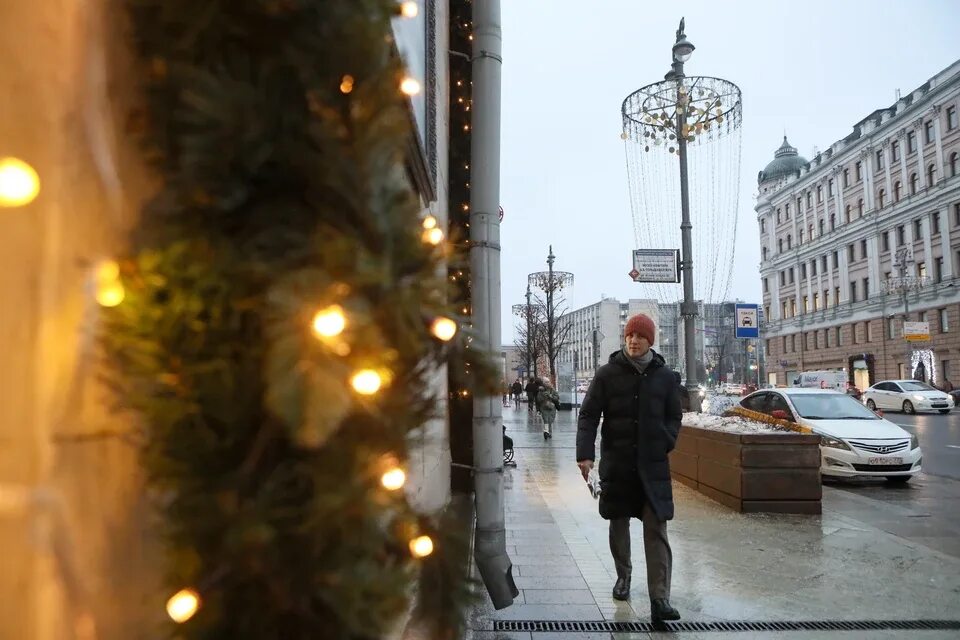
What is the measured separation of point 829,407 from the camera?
37.8ft

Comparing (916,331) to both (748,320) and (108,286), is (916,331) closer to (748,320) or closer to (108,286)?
(748,320)

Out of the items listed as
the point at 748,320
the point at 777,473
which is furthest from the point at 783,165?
the point at 777,473

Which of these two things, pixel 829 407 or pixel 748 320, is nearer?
pixel 829 407

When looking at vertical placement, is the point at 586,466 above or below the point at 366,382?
below

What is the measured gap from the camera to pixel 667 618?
420 cm

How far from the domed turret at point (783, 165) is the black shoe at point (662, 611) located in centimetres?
7377

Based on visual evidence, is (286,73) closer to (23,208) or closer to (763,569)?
(23,208)

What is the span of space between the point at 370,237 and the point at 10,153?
51 centimetres

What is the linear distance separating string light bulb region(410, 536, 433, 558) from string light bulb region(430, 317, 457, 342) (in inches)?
15.5

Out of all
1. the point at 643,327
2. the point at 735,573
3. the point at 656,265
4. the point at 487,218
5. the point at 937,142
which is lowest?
the point at 735,573

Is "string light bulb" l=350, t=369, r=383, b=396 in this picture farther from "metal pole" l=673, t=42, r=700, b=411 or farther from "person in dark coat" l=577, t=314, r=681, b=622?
"metal pole" l=673, t=42, r=700, b=411

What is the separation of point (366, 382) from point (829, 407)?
12.1 metres

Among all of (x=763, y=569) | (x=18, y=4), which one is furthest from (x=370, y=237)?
(x=763, y=569)

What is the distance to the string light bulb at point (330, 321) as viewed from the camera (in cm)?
102
